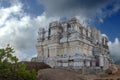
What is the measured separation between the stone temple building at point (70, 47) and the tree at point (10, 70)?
22.1 m

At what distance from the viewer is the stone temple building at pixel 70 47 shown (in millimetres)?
52594

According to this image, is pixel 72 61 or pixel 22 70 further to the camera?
pixel 72 61

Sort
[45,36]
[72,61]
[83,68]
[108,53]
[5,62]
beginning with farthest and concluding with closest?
[108,53]
[45,36]
[72,61]
[83,68]
[5,62]

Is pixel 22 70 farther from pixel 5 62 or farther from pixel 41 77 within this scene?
A: pixel 41 77

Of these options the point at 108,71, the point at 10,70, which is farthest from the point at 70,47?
the point at 10,70

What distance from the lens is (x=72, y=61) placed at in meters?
52.3

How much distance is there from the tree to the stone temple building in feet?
72.4

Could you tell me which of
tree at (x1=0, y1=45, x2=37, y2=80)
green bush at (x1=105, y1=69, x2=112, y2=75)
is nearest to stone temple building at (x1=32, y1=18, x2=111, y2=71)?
green bush at (x1=105, y1=69, x2=112, y2=75)

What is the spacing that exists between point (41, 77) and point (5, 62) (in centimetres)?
1334

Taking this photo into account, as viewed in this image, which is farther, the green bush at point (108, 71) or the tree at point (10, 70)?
the green bush at point (108, 71)

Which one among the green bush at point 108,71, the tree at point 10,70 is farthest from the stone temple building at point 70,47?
the tree at point 10,70

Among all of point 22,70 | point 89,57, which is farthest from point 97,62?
point 22,70

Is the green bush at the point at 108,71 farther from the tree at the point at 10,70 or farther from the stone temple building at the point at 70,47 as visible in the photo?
the tree at the point at 10,70

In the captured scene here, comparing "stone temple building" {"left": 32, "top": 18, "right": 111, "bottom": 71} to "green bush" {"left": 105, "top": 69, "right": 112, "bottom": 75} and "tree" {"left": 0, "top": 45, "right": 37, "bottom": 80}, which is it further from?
"tree" {"left": 0, "top": 45, "right": 37, "bottom": 80}
